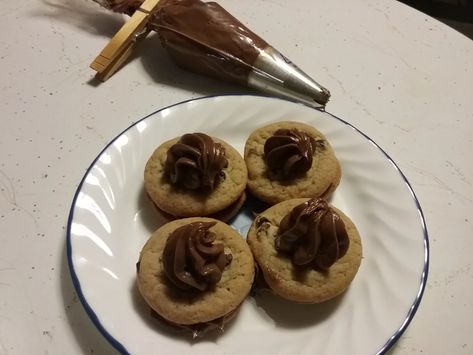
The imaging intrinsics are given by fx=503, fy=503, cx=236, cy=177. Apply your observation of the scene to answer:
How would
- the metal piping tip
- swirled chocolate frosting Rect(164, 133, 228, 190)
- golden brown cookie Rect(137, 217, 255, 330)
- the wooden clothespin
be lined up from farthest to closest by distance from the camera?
the wooden clothespin < the metal piping tip < swirled chocolate frosting Rect(164, 133, 228, 190) < golden brown cookie Rect(137, 217, 255, 330)

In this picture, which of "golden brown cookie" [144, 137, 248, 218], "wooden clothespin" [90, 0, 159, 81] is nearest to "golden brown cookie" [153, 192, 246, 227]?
"golden brown cookie" [144, 137, 248, 218]

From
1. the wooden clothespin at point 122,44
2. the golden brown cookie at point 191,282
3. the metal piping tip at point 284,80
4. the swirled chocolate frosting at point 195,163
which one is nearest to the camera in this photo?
the golden brown cookie at point 191,282

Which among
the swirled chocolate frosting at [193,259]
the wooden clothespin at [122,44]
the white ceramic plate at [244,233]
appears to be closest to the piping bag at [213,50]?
the wooden clothespin at [122,44]

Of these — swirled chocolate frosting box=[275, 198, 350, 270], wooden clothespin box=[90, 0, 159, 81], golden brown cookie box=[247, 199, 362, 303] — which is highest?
swirled chocolate frosting box=[275, 198, 350, 270]

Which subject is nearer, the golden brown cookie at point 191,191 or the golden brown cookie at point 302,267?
the golden brown cookie at point 302,267

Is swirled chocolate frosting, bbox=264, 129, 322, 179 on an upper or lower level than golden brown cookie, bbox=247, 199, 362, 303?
upper

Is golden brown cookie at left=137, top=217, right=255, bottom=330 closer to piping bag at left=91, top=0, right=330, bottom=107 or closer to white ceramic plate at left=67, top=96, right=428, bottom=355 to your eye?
white ceramic plate at left=67, top=96, right=428, bottom=355

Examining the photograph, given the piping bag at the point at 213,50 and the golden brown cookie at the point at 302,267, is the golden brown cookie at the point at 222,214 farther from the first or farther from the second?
the piping bag at the point at 213,50
